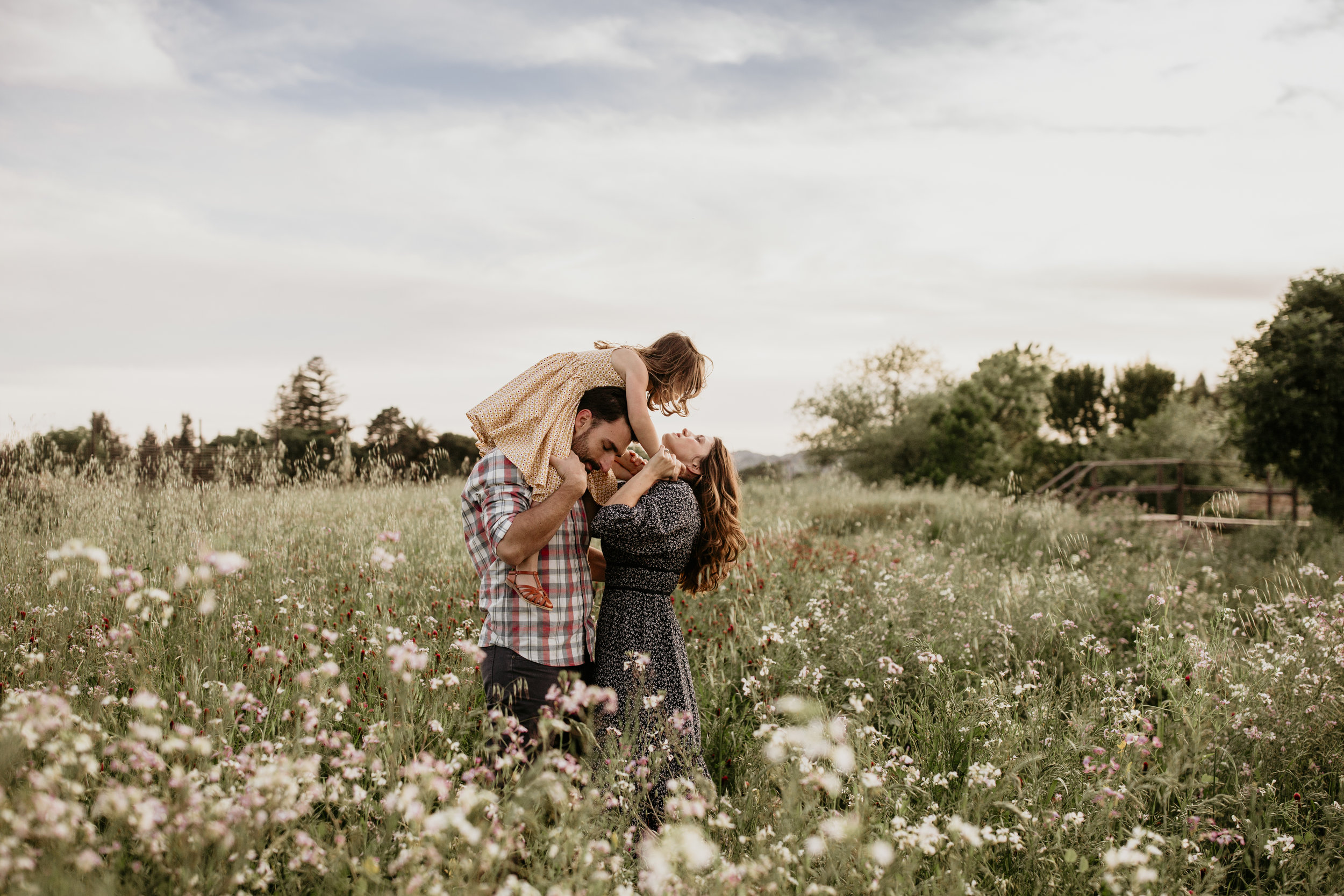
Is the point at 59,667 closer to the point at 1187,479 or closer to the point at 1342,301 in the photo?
the point at 1342,301

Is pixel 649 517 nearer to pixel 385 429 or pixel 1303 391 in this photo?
pixel 385 429

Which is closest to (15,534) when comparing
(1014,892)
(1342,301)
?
(1014,892)

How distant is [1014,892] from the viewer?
272 cm

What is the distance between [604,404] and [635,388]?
25cm

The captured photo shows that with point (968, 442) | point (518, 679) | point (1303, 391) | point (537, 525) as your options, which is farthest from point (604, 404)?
point (968, 442)

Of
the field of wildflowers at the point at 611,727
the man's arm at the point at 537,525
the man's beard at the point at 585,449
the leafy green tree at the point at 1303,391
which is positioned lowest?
the field of wildflowers at the point at 611,727

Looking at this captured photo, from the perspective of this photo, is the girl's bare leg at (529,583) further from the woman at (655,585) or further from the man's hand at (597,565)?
the man's hand at (597,565)

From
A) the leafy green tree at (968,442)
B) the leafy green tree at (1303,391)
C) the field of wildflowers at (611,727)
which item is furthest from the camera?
the leafy green tree at (968,442)

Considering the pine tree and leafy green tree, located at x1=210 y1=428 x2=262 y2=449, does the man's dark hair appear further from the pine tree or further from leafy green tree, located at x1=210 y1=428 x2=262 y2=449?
the pine tree

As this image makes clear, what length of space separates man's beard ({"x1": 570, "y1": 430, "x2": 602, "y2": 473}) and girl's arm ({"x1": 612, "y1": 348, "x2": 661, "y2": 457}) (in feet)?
0.87

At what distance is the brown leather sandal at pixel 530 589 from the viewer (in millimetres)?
2754

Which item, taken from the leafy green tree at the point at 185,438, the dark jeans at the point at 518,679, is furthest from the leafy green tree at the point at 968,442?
the dark jeans at the point at 518,679

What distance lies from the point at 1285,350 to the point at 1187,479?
69.6 ft

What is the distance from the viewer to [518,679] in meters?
2.74
